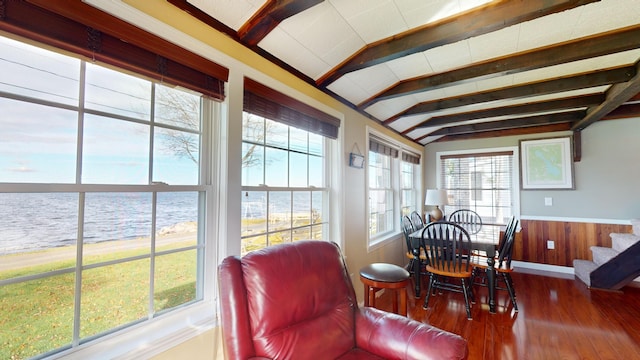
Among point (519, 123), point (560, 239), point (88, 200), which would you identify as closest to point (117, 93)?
point (88, 200)

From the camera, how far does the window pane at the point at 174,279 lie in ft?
4.35

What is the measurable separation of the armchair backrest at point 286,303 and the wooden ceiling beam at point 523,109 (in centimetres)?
322

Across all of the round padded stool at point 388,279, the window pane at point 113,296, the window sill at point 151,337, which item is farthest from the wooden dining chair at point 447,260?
the window pane at point 113,296

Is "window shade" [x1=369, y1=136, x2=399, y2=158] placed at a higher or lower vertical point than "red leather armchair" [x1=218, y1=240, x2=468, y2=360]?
higher

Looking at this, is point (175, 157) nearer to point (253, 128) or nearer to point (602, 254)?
point (253, 128)

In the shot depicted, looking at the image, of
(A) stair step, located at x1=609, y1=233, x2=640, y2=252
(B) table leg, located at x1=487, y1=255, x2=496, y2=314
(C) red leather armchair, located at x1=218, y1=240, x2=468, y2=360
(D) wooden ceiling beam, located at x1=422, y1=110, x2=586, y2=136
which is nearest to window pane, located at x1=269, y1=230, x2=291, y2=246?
(C) red leather armchair, located at x1=218, y1=240, x2=468, y2=360

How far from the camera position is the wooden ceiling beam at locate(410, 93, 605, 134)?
10.1ft

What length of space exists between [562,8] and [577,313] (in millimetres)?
3007

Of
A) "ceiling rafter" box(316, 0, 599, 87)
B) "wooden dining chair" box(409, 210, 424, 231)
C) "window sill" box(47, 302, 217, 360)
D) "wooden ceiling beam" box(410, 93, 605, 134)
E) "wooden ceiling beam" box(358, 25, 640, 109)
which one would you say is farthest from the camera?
"wooden dining chair" box(409, 210, 424, 231)

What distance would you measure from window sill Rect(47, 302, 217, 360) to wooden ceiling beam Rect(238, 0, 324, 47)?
1600mm

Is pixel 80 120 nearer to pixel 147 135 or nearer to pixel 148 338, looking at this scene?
pixel 147 135

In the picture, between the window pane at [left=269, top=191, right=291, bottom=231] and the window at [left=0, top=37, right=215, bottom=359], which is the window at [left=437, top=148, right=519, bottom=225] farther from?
the window at [left=0, top=37, right=215, bottom=359]

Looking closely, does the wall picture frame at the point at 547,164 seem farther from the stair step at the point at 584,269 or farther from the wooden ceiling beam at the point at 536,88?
the wooden ceiling beam at the point at 536,88

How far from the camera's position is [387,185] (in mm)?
3875
